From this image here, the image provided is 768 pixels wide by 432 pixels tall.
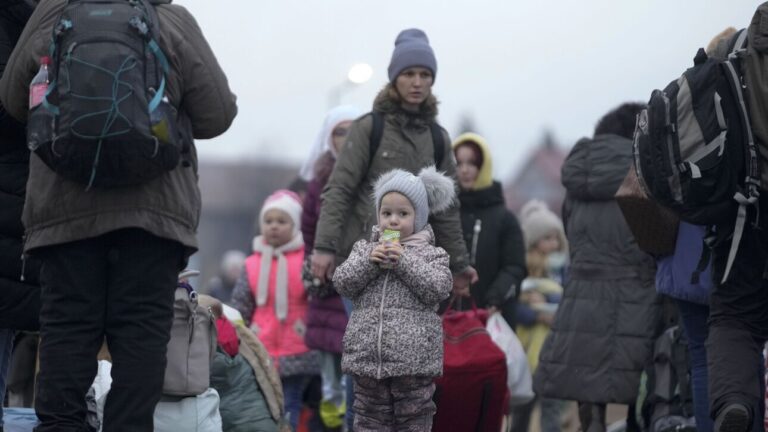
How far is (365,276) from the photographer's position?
6.70 m

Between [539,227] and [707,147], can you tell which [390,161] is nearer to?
[707,147]

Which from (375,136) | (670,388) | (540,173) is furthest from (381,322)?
(540,173)

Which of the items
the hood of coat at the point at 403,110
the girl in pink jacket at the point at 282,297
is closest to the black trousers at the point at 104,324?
the hood of coat at the point at 403,110

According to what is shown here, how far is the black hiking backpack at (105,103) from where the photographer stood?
5273 mm

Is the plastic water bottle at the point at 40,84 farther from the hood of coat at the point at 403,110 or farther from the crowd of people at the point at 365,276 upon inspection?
the hood of coat at the point at 403,110

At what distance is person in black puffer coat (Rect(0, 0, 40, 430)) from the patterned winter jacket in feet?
4.64

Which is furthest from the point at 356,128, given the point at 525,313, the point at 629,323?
the point at 525,313

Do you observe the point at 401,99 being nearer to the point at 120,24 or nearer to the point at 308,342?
the point at 308,342

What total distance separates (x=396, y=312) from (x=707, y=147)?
1656 millimetres

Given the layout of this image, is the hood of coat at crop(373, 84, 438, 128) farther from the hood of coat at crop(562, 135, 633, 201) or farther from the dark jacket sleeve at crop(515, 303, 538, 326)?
the dark jacket sleeve at crop(515, 303, 538, 326)

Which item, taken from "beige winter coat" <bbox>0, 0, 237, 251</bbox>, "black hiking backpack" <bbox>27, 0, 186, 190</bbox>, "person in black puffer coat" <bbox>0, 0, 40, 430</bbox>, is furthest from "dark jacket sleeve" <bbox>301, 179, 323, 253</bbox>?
"black hiking backpack" <bbox>27, 0, 186, 190</bbox>

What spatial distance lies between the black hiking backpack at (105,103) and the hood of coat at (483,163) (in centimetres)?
437

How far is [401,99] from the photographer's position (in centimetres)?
785

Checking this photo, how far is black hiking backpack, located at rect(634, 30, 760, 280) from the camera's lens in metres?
5.78
